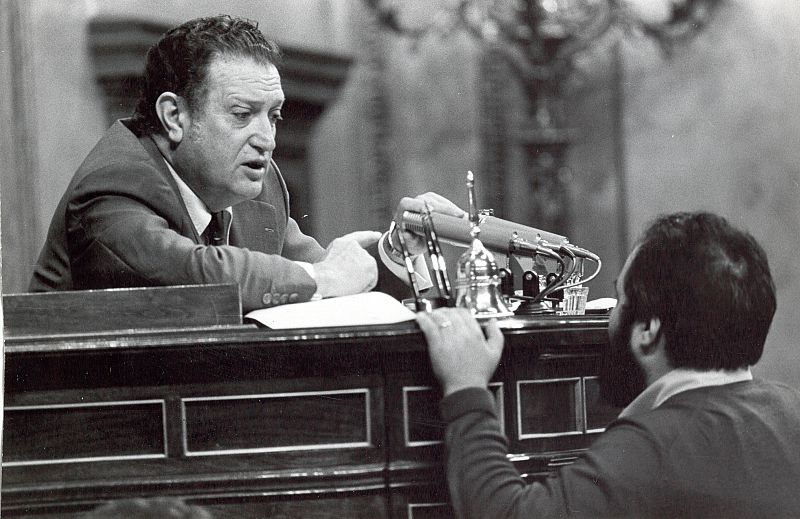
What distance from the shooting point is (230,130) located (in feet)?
5.17

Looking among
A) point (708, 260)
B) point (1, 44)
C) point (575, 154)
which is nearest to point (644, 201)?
point (575, 154)

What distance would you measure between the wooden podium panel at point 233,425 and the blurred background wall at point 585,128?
1.94 metres

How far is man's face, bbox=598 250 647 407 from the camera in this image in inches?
49.2

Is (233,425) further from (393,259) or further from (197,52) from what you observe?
(197,52)

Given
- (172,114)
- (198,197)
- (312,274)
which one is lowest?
(312,274)

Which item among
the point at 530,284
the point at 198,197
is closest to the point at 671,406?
the point at 530,284

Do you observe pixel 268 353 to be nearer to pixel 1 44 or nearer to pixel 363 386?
pixel 363 386

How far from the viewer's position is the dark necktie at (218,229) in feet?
5.46

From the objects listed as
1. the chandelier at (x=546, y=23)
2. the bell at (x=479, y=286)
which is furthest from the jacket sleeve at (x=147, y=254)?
the chandelier at (x=546, y=23)

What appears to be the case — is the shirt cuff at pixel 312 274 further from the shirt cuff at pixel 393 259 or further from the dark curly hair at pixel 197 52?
the dark curly hair at pixel 197 52

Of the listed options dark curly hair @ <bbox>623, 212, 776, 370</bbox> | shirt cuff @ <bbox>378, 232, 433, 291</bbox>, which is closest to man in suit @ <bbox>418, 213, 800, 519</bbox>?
dark curly hair @ <bbox>623, 212, 776, 370</bbox>

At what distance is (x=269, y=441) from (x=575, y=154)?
315cm

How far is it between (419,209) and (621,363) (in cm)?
34

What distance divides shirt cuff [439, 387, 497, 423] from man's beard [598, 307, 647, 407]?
18cm
